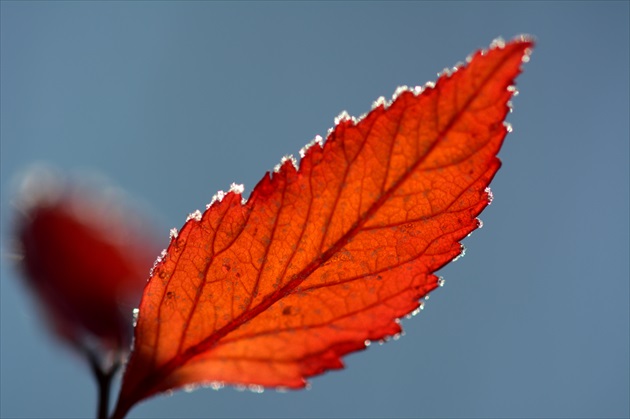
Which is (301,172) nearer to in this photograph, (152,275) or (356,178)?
(356,178)

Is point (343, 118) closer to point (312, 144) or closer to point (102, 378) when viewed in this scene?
point (312, 144)

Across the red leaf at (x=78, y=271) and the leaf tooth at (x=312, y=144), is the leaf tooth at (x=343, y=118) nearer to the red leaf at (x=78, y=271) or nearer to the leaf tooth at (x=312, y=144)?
the leaf tooth at (x=312, y=144)

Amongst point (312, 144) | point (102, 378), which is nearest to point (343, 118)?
point (312, 144)

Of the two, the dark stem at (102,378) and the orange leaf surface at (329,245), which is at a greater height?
the orange leaf surface at (329,245)

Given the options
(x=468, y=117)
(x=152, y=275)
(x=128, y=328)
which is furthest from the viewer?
(x=128, y=328)

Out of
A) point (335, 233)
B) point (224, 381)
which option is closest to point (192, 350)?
point (224, 381)

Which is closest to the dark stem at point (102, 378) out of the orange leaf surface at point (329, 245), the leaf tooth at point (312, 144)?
the orange leaf surface at point (329, 245)
